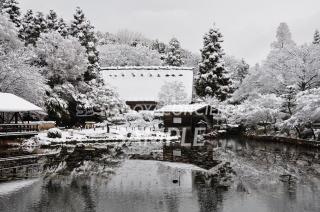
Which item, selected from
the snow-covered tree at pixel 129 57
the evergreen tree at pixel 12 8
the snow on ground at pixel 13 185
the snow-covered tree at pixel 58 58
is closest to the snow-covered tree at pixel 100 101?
the snow-covered tree at pixel 58 58

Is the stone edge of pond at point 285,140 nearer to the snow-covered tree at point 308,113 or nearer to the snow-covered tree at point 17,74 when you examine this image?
the snow-covered tree at point 308,113

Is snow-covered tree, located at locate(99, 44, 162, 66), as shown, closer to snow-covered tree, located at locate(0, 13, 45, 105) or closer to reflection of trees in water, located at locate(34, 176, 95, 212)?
snow-covered tree, located at locate(0, 13, 45, 105)

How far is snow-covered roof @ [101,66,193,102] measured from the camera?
53.2 m

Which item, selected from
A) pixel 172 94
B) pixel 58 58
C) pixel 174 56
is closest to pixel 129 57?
pixel 174 56

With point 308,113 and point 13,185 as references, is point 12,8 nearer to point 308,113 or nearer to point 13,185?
point 13,185

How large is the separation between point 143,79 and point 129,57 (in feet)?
71.8

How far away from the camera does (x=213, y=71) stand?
4869 centimetres

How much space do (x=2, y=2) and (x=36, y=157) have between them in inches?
1240

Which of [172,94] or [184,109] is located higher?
[172,94]

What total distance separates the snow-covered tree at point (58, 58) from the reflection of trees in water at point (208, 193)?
2567 cm

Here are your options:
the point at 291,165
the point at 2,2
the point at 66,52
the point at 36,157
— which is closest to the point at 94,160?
the point at 36,157

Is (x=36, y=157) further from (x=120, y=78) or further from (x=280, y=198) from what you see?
(x=120, y=78)

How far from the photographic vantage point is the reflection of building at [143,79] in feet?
174

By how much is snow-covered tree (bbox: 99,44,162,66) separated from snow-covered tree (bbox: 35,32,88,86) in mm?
35889
